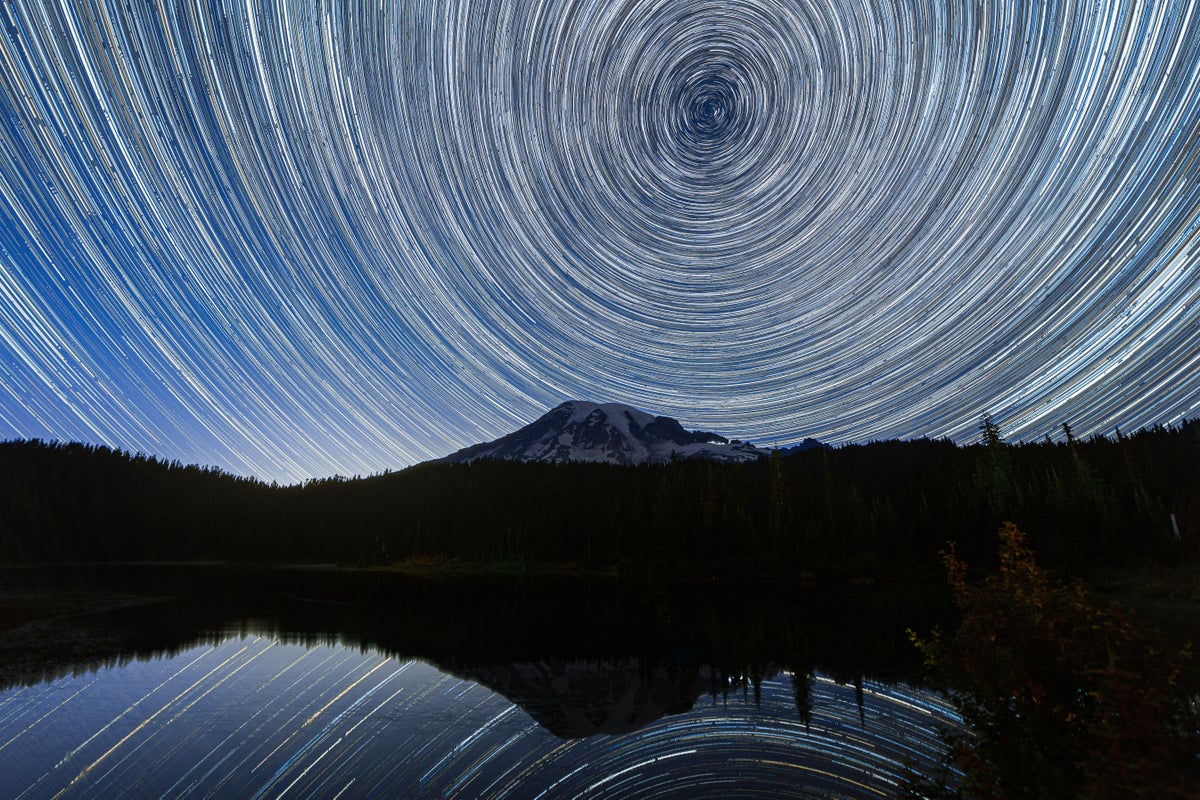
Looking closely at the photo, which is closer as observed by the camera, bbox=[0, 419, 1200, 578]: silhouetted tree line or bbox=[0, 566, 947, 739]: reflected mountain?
bbox=[0, 566, 947, 739]: reflected mountain

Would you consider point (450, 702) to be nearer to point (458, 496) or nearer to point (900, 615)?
point (900, 615)

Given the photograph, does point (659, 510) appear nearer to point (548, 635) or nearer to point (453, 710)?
point (548, 635)

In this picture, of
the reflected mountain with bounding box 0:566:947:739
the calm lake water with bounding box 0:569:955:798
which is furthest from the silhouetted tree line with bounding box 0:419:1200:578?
the calm lake water with bounding box 0:569:955:798

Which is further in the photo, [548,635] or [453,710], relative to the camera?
[548,635]

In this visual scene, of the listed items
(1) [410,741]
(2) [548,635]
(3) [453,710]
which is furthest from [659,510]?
(1) [410,741]

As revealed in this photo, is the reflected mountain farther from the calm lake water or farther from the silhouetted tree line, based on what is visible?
the silhouetted tree line

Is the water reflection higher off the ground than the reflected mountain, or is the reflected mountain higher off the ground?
the reflected mountain
